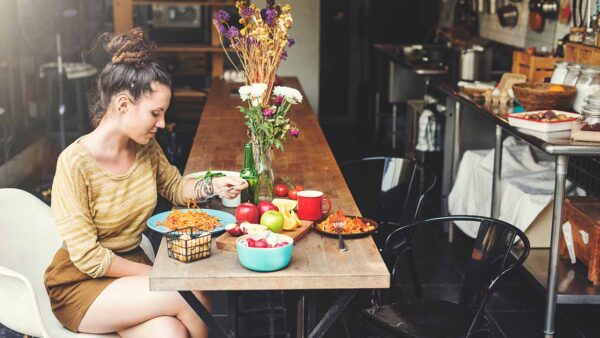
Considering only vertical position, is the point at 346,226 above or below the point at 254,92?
below

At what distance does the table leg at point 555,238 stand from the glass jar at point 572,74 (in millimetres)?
936

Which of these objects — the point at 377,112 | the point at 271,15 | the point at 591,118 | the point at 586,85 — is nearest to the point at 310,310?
the point at 271,15

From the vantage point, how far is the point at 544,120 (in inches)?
137

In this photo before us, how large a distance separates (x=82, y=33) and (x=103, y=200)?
5028 mm

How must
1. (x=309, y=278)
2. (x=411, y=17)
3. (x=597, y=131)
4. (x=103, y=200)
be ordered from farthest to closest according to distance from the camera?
(x=411, y=17), (x=597, y=131), (x=103, y=200), (x=309, y=278)

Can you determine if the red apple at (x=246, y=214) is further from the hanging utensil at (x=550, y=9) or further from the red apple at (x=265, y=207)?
the hanging utensil at (x=550, y=9)

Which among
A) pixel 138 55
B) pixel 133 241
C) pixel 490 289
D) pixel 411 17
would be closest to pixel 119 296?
pixel 133 241

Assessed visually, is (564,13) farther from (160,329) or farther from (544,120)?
(160,329)

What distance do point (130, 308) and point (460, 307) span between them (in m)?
1.22

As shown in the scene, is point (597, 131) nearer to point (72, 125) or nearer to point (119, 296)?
point (119, 296)

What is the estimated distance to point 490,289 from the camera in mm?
2502

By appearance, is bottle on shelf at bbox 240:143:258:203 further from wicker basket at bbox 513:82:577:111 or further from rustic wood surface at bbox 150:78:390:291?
wicker basket at bbox 513:82:577:111

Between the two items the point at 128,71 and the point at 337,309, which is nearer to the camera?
the point at 337,309

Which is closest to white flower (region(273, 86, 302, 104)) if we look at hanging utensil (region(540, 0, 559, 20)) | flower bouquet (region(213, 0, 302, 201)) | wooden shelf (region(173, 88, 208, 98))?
flower bouquet (region(213, 0, 302, 201))
